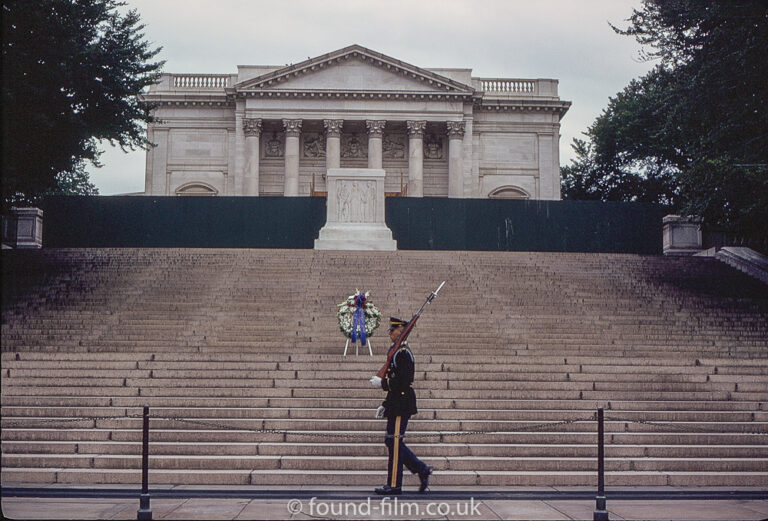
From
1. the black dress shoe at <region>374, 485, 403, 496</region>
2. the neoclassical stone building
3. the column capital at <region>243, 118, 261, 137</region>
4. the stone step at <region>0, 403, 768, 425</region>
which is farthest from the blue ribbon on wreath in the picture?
the column capital at <region>243, 118, 261, 137</region>

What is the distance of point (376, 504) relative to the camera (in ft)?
29.8

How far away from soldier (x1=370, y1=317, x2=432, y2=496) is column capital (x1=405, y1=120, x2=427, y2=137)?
48.5 m

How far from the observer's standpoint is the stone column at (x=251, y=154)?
187 feet

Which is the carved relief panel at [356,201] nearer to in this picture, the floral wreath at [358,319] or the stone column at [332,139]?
the floral wreath at [358,319]

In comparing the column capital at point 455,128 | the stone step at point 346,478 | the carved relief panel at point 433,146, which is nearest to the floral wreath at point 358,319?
the stone step at point 346,478

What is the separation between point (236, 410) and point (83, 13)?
17.2 metres

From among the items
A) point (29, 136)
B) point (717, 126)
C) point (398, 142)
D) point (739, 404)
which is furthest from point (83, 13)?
point (398, 142)

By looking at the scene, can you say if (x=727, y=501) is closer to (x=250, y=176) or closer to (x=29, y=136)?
(x=29, y=136)

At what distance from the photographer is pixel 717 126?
23.6 m

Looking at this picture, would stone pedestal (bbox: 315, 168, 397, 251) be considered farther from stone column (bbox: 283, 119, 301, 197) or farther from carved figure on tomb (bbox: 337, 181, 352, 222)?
stone column (bbox: 283, 119, 301, 197)

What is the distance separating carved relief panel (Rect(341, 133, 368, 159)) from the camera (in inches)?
2356

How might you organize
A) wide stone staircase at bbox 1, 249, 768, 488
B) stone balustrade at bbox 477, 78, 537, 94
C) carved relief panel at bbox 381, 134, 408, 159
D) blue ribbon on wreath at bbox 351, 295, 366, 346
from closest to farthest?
wide stone staircase at bbox 1, 249, 768, 488 → blue ribbon on wreath at bbox 351, 295, 366, 346 → carved relief panel at bbox 381, 134, 408, 159 → stone balustrade at bbox 477, 78, 537, 94

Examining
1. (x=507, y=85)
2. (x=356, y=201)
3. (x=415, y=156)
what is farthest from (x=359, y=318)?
(x=507, y=85)

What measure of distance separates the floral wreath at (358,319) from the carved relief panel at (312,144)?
145ft
